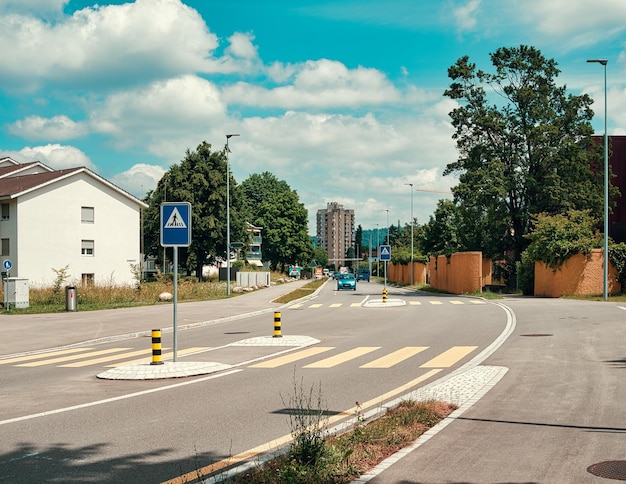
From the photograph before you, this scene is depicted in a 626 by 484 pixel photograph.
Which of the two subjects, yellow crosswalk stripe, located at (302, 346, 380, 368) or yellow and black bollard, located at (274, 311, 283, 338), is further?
yellow and black bollard, located at (274, 311, 283, 338)

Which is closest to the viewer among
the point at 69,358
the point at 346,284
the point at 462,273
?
the point at 69,358

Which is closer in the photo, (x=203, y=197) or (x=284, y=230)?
(x=203, y=197)

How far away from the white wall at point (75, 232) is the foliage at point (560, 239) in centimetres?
2824

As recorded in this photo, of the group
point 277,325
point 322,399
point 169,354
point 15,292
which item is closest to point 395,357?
point 277,325

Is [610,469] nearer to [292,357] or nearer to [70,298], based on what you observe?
[292,357]

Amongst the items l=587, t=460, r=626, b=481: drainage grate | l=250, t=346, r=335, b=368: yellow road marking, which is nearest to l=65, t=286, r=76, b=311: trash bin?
l=250, t=346, r=335, b=368: yellow road marking

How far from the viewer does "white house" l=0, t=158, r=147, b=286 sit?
162 ft

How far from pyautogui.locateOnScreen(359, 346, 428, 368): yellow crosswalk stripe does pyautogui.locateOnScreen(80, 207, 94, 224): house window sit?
137ft

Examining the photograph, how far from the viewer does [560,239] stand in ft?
126

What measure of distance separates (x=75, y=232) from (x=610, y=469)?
166 ft

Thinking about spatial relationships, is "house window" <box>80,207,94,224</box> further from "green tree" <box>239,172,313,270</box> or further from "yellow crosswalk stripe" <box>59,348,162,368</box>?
"green tree" <box>239,172,313,270</box>

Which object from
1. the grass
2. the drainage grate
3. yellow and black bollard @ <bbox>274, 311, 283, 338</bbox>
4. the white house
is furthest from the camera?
the white house

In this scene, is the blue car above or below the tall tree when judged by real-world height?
below

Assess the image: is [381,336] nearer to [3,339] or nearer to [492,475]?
[3,339]
